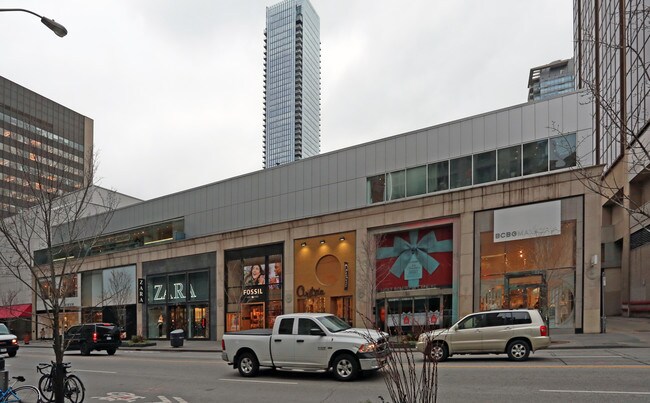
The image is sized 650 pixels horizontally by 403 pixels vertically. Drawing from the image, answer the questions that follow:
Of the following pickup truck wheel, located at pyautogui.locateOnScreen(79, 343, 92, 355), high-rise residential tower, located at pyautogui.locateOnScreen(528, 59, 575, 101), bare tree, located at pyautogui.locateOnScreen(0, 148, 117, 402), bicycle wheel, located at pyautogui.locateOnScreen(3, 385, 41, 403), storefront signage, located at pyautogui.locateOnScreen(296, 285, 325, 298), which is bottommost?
pickup truck wheel, located at pyautogui.locateOnScreen(79, 343, 92, 355)

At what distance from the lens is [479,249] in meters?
26.3

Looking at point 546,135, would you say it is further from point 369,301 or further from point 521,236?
point 369,301

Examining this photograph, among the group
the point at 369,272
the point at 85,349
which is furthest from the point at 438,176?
the point at 85,349

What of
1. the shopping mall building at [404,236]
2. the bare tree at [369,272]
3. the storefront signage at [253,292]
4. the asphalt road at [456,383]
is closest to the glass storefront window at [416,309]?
the shopping mall building at [404,236]

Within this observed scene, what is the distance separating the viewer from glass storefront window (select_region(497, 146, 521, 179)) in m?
26.5

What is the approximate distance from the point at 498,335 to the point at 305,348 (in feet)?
20.6

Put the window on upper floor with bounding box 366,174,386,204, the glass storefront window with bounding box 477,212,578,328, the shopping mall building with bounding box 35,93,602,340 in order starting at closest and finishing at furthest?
the glass storefront window with bounding box 477,212,578,328, the shopping mall building with bounding box 35,93,602,340, the window on upper floor with bounding box 366,174,386,204

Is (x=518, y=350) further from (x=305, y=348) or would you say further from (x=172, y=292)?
(x=172, y=292)

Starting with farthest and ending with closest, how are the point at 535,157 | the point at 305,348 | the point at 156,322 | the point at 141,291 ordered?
the point at 141,291 → the point at 156,322 → the point at 535,157 → the point at 305,348

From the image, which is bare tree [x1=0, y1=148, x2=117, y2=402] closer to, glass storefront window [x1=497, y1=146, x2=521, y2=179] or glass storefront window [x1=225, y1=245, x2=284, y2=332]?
glass storefront window [x1=225, y1=245, x2=284, y2=332]

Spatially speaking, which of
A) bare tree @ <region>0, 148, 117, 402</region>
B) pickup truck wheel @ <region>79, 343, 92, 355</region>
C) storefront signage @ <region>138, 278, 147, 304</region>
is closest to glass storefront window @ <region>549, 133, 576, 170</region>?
bare tree @ <region>0, 148, 117, 402</region>

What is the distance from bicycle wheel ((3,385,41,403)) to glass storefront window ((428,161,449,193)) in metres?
22.6

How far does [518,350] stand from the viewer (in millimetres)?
15320

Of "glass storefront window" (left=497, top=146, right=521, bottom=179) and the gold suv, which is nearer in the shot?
the gold suv
